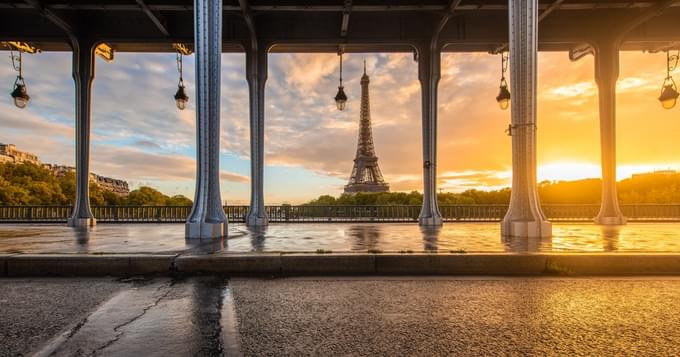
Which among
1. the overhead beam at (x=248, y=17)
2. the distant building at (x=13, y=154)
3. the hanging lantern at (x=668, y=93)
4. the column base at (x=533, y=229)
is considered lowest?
the column base at (x=533, y=229)

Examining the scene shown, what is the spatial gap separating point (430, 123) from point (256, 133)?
6741 mm

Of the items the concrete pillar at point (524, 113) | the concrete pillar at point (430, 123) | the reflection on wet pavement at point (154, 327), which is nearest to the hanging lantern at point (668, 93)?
the concrete pillar at point (430, 123)

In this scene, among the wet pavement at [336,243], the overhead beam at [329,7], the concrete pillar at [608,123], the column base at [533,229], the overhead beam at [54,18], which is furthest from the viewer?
→ the concrete pillar at [608,123]

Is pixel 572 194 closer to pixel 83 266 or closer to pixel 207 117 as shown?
pixel 207 117

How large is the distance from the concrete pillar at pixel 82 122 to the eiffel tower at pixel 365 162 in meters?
36.7

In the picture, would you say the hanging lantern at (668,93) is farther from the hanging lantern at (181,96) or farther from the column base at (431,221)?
the hanging lantern at (181,96)

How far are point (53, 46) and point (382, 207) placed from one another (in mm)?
16096

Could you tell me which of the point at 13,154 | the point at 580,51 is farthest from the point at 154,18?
the point at 13,154

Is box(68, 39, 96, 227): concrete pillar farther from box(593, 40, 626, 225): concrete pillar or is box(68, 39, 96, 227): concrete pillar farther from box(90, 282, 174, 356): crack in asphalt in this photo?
box(593, 40, 626, 225): concrete pillar

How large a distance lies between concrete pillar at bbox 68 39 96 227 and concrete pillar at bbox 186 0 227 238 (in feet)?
27.7

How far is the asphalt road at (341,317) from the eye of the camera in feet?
9.14

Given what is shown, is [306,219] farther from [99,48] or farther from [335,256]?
[335,256]

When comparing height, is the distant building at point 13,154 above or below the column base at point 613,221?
above

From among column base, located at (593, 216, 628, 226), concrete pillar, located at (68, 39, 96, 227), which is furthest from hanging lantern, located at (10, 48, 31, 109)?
column base, located at (593, 216, 628, 226)
